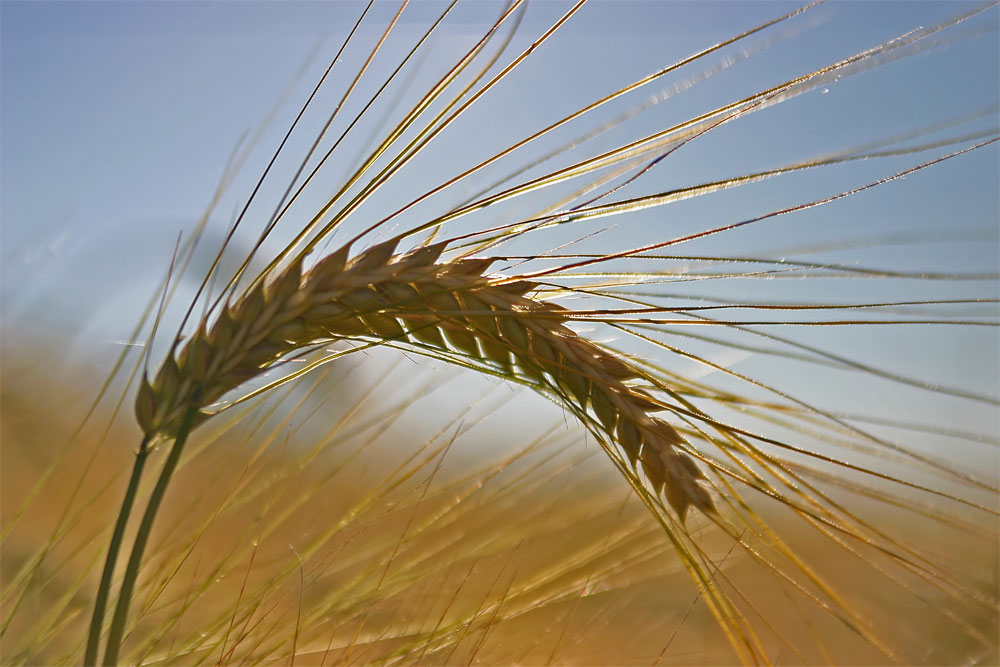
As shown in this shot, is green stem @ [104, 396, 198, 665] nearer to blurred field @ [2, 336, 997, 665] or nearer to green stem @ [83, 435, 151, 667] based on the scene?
green stem @ [83, 435, 151, 667]

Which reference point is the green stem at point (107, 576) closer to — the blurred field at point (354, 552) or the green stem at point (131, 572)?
the green stem at point (131, 572)

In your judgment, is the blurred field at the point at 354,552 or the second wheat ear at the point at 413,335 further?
the blurred field at the point at 354,552

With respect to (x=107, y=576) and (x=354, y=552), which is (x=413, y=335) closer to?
(x=107, y=576)

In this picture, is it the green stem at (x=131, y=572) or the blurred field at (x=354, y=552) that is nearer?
the green stem at (x=131, y=572)

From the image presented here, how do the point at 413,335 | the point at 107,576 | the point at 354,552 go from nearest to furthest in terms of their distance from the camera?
the point at 107,576 < the point at 413,335 < the point at 354,552

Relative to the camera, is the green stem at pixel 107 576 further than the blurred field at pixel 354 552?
No

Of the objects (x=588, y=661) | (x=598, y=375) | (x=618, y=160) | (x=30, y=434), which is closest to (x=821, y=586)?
(x=598, y=375)

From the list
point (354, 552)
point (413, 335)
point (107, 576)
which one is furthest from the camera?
point (354, 552)

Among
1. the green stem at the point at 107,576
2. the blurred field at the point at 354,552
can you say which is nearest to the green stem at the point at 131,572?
the green stem at the point at 107,576

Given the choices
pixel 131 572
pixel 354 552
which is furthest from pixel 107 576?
pixel 354 552
